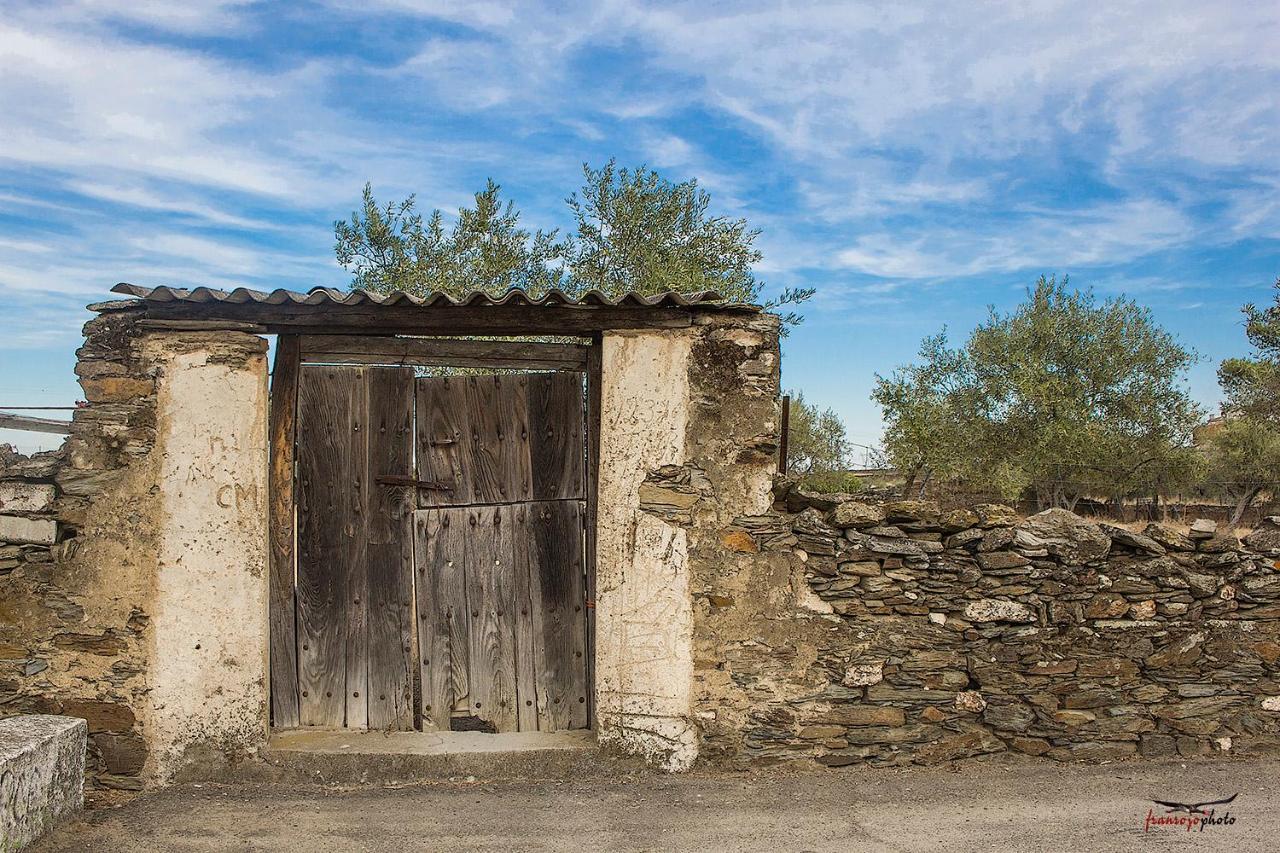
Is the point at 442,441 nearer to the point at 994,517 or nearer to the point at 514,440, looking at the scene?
the point at 514,440

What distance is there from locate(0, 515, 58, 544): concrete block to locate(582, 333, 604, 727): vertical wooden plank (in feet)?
9.26

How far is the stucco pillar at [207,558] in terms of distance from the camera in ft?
15.5

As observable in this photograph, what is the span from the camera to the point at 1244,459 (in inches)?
762

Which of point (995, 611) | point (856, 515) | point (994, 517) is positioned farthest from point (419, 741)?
point (994, 517)

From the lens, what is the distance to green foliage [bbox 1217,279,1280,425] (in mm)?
19750

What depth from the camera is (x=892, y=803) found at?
4.61m

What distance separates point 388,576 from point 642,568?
56.6 inches

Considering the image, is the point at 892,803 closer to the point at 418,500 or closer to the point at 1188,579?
the point at 1188,579

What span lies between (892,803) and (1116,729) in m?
1.55

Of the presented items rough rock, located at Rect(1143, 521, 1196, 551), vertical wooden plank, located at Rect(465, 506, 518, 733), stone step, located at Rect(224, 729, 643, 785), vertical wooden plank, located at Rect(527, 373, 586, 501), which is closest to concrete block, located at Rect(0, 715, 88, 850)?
stone step, located at Rect(224, 729, 643, 785)

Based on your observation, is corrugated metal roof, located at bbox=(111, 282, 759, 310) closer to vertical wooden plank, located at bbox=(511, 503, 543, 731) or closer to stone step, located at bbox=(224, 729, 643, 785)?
vertical wooden plank, located at bbox=(511, 503, 543, 731)

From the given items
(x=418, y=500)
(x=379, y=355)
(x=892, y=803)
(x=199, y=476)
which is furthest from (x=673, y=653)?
(x=199, y=476)

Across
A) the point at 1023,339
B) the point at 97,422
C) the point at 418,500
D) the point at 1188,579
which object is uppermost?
the point at 1023,339

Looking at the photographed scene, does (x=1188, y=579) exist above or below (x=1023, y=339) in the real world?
below
